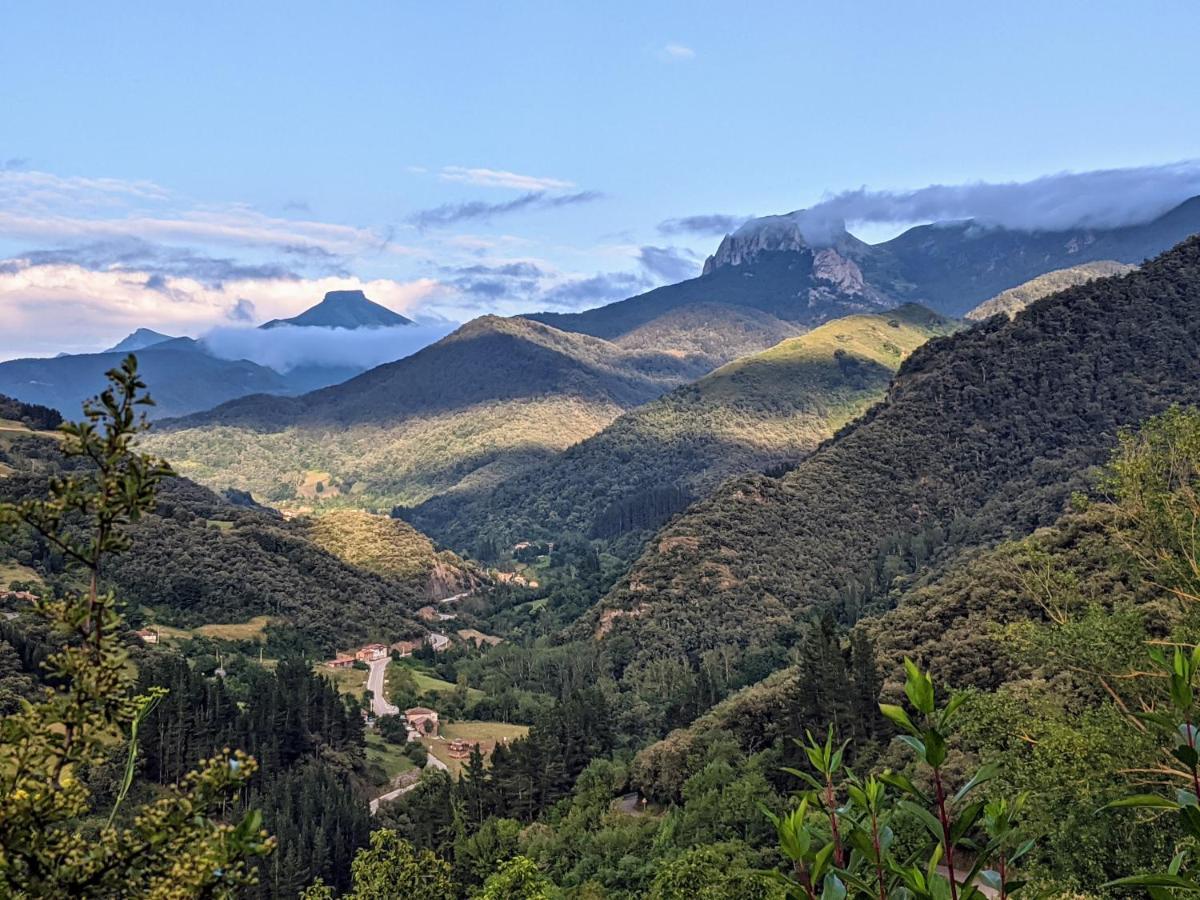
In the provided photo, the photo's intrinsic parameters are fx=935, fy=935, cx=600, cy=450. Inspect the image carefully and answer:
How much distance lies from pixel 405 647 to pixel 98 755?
357ft

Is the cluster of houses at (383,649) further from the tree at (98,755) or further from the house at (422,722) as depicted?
the tree at (98,755)

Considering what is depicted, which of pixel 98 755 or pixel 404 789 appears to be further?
pixel 404 789

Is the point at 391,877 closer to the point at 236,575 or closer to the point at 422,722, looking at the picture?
the point at 422,722

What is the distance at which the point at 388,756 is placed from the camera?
77312 millimetres

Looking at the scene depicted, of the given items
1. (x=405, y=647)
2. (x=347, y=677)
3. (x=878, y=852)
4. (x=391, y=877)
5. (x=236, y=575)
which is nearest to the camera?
(x=878, y=852)

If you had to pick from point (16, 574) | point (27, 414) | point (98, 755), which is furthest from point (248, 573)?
point (98, 755)

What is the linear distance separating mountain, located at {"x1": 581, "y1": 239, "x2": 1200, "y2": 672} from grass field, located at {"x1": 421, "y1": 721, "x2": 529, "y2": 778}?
15125 millimetres

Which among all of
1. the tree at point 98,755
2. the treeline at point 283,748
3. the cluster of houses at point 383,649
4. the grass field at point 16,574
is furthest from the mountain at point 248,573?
the tree at point 98,755

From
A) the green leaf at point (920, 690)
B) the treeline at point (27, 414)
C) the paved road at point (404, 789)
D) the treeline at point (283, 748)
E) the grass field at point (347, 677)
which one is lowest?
the paved road at point (404, 789)

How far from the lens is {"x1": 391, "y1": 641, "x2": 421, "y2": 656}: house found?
111 metres

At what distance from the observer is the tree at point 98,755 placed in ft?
22.6

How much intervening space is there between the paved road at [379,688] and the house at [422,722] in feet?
7.19

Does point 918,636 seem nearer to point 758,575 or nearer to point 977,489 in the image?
point 758,575

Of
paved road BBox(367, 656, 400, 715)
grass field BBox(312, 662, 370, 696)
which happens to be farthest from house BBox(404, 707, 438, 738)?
grass field BBox(312, 662, 370, 696)
